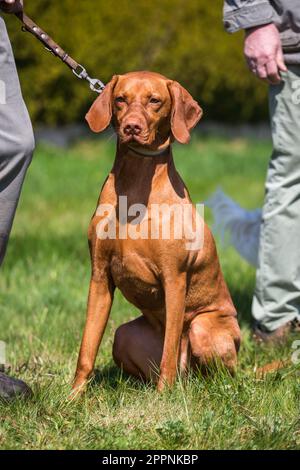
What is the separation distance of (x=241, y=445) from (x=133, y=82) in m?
1.48

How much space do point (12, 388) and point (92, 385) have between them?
37cm

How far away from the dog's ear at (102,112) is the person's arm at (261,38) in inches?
42.8

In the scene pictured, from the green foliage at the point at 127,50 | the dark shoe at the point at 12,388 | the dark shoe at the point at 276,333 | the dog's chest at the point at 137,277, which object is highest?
the green foliage at the point at 127,50

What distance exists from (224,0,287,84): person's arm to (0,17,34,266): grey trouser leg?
1.39 metres

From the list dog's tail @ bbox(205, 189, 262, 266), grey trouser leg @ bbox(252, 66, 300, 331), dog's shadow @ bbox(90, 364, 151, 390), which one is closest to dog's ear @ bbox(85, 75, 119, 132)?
dog's shadow @ bbox(90, 364, 151, 390)

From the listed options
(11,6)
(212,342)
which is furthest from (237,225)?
(11,6)

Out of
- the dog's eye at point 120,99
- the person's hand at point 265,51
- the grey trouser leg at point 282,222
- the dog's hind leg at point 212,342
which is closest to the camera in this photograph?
the dog's eye at point 120,99

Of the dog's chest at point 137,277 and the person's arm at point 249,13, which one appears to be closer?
the dog's chest at point 137,277

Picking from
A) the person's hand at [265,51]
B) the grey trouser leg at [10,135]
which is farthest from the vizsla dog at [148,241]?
the person's hand at [265,51]

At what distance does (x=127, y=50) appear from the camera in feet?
44.9

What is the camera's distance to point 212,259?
13.4ft

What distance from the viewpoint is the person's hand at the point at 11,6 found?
3805mm

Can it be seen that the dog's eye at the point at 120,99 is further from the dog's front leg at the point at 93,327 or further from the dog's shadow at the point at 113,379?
the dog's shadow at the point at 113,379

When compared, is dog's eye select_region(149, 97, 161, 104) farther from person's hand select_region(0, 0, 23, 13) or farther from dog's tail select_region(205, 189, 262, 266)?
dog's tail select_region(205, 189, 262, 266)
